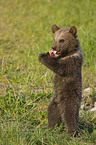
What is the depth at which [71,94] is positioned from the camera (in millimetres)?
3744

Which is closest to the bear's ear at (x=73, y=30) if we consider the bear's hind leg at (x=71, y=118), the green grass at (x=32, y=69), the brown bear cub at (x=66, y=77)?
the brown bear cub at (x=66, y=77)

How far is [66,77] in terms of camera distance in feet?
12.3

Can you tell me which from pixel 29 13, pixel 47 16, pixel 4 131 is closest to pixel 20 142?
pixel 4 131

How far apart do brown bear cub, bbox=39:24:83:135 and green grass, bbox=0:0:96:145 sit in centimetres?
20

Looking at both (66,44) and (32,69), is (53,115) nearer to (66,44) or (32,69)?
(66,44)

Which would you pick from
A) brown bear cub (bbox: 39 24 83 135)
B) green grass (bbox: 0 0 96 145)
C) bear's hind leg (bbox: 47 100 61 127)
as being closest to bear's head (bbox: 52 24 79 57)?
brown bear cub (bbox: 39 24 83 135)

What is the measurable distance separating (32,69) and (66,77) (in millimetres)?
1547

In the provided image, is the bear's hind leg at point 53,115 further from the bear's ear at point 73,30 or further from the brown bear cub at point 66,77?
the bear's ear at point 73,30

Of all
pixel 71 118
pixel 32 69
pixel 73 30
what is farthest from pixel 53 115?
pixel 32 69

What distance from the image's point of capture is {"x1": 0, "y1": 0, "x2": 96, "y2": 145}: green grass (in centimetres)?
350

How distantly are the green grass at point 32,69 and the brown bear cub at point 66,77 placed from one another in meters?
0.20

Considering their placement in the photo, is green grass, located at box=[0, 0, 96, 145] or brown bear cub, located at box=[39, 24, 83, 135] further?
brown bear cub, located at box=[39, 24, 83, 135]

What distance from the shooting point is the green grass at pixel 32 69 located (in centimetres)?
350

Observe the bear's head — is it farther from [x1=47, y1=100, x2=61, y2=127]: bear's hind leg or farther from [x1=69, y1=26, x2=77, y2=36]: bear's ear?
[x1=47, y1=100, x2=61, y2=127]: bear's hind leg
